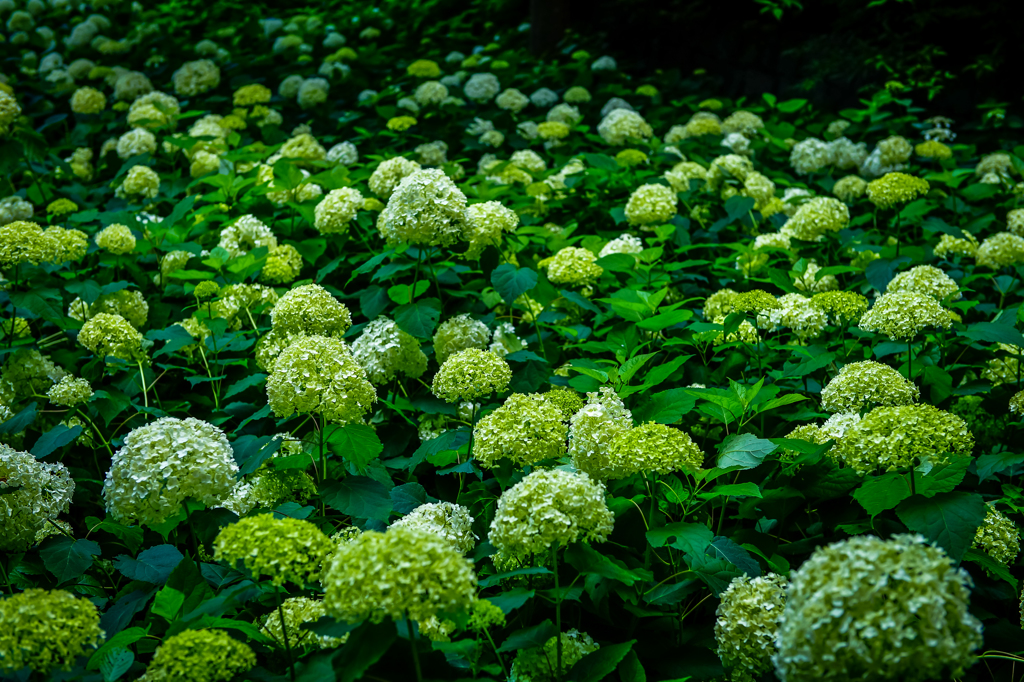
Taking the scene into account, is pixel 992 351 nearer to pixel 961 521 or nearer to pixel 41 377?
pixel 961 521

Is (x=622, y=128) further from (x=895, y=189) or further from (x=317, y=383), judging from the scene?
(x=317, y=383)

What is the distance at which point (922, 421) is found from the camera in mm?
2021

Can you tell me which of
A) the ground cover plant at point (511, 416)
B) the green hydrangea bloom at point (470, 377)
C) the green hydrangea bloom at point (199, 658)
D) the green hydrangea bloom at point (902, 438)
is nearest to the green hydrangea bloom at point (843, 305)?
the ground cover plant at point (511, 416)

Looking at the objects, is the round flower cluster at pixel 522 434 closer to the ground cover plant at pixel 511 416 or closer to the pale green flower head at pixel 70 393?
the ground cover plant at pixel 511 416

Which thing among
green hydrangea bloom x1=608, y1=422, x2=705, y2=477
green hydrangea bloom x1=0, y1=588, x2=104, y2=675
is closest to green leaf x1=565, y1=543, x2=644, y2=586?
green hydrangea bloom x1=608, y1=422, x2=705, y2=477

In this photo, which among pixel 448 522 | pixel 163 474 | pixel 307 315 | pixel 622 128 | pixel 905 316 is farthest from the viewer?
pixel 622 128

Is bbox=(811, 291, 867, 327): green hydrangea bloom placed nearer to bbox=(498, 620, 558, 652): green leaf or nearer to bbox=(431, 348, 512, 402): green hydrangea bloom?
bbox=(431, 348, 512, 402): green hydrangea bloom

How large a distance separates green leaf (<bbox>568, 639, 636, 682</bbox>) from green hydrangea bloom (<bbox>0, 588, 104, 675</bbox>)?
3.63ft

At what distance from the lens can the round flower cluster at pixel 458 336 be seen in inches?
121

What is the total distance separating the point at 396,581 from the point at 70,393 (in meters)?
2.13

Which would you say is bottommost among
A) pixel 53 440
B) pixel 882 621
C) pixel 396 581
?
pixel 53 440

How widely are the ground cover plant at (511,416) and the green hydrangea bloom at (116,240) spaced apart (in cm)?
2

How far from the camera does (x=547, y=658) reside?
1.88m

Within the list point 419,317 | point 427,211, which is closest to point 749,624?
point 419,317
